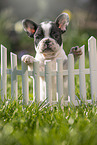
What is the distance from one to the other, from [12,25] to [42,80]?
20.8 ft

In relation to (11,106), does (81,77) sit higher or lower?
higher

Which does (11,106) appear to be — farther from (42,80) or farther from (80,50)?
(80,50)

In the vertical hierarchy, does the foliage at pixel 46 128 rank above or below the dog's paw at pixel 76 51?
below

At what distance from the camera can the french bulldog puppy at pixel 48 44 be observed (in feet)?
6.15

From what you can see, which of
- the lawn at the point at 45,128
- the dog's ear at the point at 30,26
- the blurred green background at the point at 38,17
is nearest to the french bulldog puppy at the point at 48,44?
the dog's ear at the point at 30,26

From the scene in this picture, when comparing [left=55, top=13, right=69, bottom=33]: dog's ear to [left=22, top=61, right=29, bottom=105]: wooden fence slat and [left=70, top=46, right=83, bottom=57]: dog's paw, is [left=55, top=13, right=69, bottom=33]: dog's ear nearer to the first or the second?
[left=70, top=46, right=83, bottom=57]: dog's paw

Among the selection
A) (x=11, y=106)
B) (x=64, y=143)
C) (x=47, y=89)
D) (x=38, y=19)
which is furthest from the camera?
(x=38, y=19)

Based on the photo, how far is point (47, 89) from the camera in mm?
1938

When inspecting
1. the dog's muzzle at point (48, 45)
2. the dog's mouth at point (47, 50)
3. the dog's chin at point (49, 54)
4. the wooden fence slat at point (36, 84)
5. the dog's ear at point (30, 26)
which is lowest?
the wooden fence slat at point (36, 84)

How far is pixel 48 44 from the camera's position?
1845 mm

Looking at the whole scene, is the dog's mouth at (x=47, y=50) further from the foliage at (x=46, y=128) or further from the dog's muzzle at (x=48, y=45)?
the foliage at (x=46, y=128)

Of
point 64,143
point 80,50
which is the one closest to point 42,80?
point 80,50

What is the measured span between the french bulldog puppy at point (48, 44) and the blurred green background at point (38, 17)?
473cm

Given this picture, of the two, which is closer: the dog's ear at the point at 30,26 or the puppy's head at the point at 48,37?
the puppy's head at the point at 48,37
